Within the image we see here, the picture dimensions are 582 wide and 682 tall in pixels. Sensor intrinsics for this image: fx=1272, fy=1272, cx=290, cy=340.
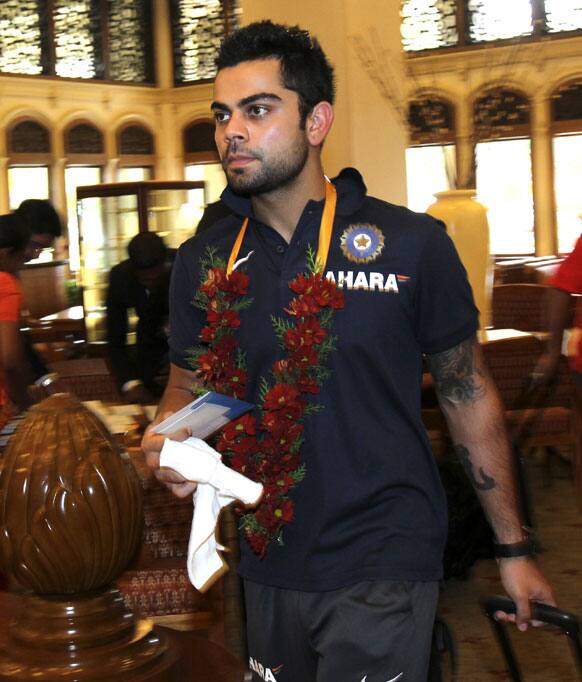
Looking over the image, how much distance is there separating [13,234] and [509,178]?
40.5 feet

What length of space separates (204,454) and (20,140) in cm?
1549

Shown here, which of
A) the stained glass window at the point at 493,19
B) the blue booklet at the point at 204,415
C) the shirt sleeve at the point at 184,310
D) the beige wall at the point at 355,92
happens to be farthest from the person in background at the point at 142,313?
the stained glass window at the point at 493,19

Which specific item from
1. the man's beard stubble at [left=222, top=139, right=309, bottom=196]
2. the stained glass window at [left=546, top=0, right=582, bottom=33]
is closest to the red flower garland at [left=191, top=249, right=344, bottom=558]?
the man's beard stubble at [left=222, top=139, right=309, bottom=196]

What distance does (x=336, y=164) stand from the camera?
794cm

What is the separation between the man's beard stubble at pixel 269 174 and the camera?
2.09 meters

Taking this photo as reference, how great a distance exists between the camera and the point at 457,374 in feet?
7.23

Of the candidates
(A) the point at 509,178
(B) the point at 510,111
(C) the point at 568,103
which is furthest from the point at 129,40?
(C) the point at 568,103

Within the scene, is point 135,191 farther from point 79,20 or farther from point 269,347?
point 269,347

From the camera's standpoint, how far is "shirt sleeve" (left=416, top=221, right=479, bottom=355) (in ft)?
6.88

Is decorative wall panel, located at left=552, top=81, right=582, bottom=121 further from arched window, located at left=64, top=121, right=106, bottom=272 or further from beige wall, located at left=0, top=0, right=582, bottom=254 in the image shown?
arched window, located at left=64, top=121, right=106, bottom=272

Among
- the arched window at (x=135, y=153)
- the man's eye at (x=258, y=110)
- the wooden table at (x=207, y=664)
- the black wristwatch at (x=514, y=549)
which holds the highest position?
the arched window at (x=135, y=153)

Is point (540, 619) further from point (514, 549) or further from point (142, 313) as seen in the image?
point (142, 313)

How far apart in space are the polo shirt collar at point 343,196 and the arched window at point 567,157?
1362 centimetres

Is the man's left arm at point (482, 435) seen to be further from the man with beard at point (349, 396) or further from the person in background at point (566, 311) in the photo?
the person in background at point (566, 311)
